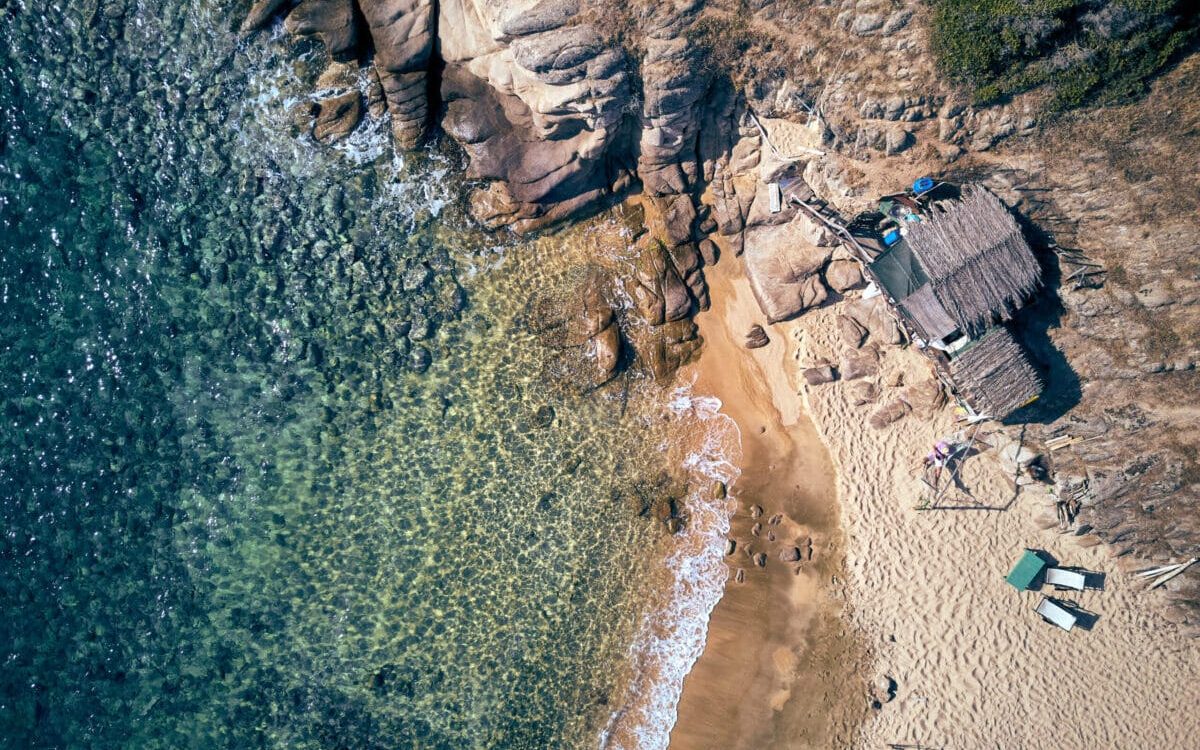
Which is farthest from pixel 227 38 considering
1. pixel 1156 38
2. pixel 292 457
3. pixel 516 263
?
pixel 1156 38

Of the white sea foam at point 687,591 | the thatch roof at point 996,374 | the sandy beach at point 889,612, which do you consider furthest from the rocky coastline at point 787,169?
the white sea foam at point 687,591

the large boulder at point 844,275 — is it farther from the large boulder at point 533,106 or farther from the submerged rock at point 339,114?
the submerged rock at point 339,114

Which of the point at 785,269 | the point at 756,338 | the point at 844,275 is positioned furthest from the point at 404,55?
the point at 844,275

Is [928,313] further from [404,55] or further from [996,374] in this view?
[404,55]

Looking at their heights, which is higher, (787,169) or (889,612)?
(787,169)

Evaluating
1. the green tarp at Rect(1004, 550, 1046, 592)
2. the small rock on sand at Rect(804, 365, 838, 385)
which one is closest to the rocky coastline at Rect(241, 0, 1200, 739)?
the small rock on sand at Rect(804, 365, 838, 385)

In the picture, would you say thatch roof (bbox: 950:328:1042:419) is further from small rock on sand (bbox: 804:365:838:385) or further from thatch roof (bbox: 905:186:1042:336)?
small rock on sand (bbox: 804:365:838:385)
